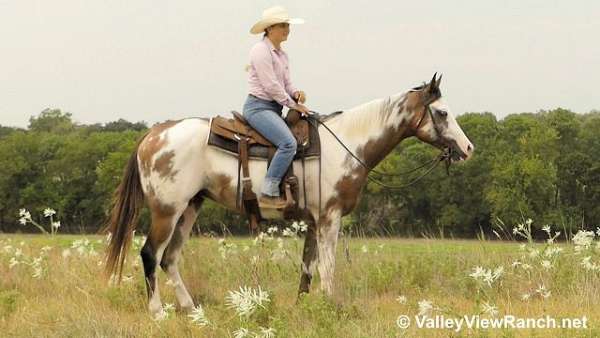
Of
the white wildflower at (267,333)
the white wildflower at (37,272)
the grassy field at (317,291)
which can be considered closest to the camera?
the white wildflower at (267,333)

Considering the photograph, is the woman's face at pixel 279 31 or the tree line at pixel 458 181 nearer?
the woman's face at pixel 279 31

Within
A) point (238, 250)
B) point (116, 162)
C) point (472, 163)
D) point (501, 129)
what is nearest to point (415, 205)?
point (472, 163)

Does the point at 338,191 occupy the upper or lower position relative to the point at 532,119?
upper

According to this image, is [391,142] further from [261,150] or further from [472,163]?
[472,163]

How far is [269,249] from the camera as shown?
9266 millimetres

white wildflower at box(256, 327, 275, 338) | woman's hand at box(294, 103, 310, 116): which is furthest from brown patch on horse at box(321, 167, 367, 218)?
white wildflower at box(256, 327, 275, 338)

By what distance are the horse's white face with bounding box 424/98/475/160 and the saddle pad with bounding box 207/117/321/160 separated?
125 cm

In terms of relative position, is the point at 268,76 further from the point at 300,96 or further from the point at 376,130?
the point at 376,130

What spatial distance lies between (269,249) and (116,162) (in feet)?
214

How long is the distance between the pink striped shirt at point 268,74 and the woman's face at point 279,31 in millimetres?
76

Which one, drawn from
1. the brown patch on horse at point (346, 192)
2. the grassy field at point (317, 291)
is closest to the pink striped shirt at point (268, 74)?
the brown patch on horse at point (346, 192)

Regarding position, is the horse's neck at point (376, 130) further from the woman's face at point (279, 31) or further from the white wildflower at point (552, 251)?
the white wildflower at point (552, 251)

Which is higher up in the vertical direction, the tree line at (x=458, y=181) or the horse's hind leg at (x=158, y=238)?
the horse's hind leg at (x=158, y=238)

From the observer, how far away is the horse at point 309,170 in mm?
7266
